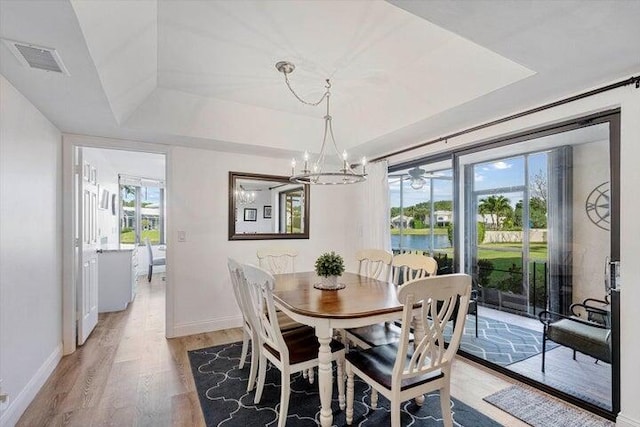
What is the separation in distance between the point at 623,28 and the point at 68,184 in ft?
14.2

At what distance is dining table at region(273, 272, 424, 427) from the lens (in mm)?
1839

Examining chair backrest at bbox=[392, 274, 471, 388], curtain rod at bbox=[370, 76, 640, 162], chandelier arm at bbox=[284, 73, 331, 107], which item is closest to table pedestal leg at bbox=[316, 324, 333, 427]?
chair backrest at bbox=[392, 274, 471, 388]

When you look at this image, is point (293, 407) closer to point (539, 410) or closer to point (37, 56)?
point (539, 410)

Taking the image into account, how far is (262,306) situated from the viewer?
203 centimetres

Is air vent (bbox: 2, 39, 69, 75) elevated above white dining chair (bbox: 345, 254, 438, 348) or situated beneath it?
elevated above

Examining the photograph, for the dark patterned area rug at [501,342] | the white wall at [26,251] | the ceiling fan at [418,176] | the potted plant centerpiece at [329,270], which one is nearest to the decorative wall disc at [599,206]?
the dark patterned area rug at [501,342]

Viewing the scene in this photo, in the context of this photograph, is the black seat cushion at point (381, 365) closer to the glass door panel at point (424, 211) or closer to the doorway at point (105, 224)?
the glass door panel at point (424, 211)

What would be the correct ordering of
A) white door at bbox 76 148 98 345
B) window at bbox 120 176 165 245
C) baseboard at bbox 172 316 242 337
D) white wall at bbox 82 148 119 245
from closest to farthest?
white door at bbox 76 148 98 345
baseboard at bbox 172 316 242 337
white wall at bbox 82 148 119 245
window at bbox 120 176 165 245

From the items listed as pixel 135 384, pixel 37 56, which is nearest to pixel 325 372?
pixel 135 384

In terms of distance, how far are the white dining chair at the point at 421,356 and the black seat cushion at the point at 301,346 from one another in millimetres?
223

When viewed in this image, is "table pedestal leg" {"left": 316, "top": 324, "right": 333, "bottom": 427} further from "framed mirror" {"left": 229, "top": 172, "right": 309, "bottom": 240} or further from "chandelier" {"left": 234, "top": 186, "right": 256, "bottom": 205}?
"chandelier" {"left": 234, "top": 186, "right": 256, "bottom": 205}

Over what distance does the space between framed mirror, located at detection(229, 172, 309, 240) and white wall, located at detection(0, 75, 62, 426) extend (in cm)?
174

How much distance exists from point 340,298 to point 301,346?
0.42m

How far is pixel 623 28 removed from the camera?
1.51m
